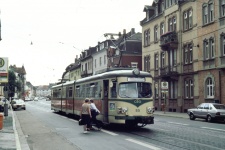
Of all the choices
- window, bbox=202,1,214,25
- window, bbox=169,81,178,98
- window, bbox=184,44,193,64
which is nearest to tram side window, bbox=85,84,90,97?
window, bbox=202,1,214,25

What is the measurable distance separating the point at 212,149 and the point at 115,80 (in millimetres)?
7327

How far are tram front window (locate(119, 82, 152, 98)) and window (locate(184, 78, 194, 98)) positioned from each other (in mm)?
20932

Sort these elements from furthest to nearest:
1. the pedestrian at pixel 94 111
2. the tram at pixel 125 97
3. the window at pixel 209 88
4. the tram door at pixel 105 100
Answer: the window at pixel 209 88
the tram door at pixel 105 100
the pedestrian at pixel 94 111
the tram at pixel 125 97

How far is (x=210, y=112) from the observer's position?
26094 mm

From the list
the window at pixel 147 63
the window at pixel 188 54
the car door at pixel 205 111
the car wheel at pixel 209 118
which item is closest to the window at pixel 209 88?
the window at pixel 188 54

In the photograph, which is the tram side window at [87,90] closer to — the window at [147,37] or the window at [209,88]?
the window at [209,88]

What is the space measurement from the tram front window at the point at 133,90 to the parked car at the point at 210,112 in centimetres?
960

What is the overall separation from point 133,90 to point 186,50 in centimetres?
2313

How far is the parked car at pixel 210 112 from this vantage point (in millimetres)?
25406

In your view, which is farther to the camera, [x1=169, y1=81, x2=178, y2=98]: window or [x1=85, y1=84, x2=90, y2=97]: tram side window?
[x1=169, y1=81, x2=178, y2=98]: window

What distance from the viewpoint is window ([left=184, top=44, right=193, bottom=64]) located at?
126ft

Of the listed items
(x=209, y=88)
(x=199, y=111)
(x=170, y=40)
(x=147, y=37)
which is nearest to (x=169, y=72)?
(x=170, y=40)

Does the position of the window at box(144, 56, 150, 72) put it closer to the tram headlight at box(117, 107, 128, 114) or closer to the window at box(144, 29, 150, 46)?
the window at box(144, 29, 150, 46)

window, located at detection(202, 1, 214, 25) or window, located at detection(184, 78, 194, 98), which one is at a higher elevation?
window, located at detection(202, 1, 214, 25)
